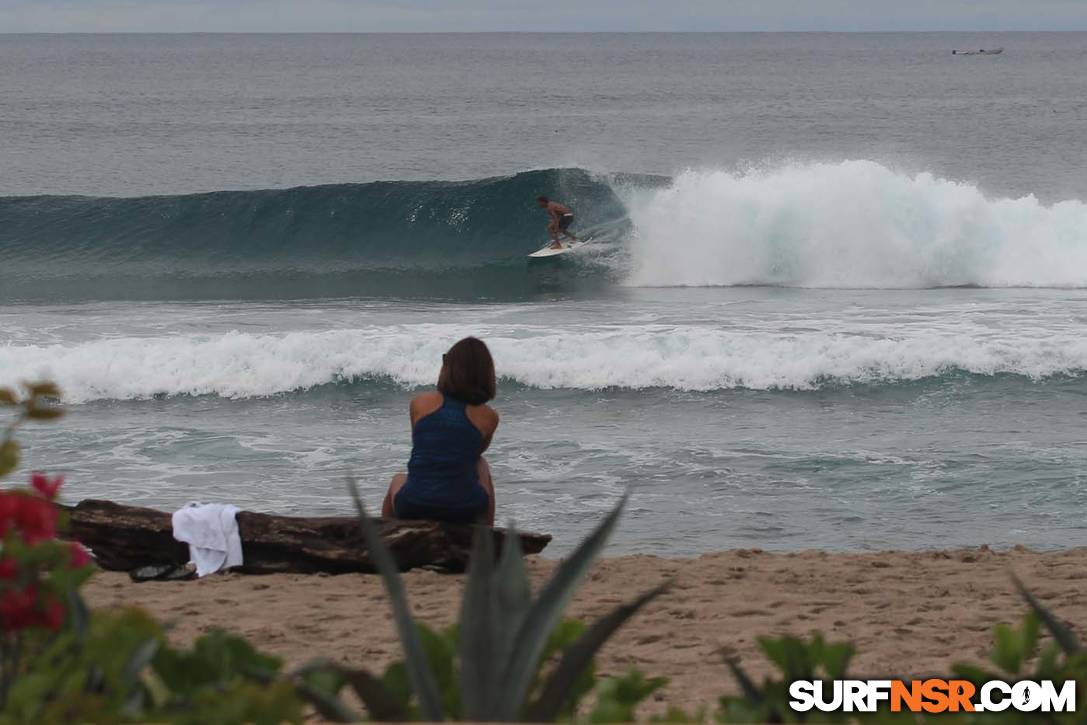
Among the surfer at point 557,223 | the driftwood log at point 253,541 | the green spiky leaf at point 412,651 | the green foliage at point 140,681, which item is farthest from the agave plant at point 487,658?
the surfer at point 557,223

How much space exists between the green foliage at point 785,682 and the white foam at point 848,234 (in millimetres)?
18595

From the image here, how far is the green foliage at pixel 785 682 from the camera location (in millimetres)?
2430

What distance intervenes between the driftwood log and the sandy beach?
0.10 meters

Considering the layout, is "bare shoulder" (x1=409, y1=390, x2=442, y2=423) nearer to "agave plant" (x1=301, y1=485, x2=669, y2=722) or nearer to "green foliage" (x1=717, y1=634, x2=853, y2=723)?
"agave plant" (x1=301, y1=485, x2=669, y2=722)

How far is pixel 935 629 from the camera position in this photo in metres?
5.48

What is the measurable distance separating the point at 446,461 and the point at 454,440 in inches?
4.5

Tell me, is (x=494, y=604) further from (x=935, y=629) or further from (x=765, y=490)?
(x=765, y=490)

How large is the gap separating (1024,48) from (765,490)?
509ft

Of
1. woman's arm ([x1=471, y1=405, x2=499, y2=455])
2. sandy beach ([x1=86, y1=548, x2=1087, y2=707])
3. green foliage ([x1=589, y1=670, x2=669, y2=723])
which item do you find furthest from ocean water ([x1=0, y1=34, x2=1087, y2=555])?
woman's arm ([x1=471, y1=405, x2=499, y2=455])

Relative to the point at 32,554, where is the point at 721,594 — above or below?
below

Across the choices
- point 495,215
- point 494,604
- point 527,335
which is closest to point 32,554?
point 494,604

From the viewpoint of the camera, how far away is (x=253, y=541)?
256 inches

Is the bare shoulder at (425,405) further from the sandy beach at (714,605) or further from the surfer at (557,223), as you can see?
the surfer at (557,223)

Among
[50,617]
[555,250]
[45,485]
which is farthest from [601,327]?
[50,617]
